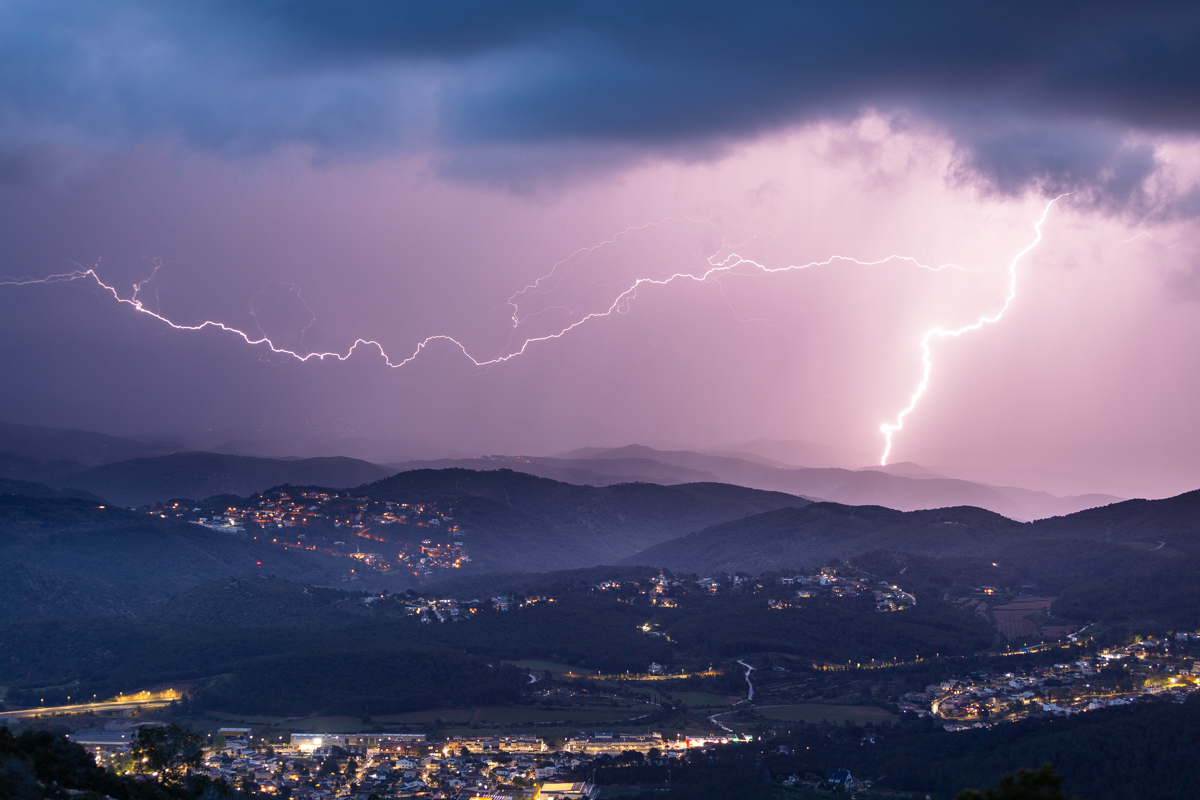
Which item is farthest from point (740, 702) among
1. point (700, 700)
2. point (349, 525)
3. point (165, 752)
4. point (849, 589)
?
point (349, 525)

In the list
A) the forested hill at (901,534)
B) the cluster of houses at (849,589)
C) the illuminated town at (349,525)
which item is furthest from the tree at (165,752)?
the illuminated town at (349,525)

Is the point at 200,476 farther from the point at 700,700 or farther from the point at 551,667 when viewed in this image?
the point at 700,700

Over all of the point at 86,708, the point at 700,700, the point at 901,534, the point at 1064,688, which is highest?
the point at 901,534

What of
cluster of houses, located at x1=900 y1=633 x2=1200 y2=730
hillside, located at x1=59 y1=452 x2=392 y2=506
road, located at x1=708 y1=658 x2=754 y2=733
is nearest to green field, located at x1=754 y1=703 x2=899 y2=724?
cluster of houses, located at x1=900 y1=633 x2=1200 y2=730

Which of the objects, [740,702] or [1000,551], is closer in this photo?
[740,702]

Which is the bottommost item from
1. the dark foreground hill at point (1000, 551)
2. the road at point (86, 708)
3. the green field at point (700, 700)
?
the road at point (86, 708)

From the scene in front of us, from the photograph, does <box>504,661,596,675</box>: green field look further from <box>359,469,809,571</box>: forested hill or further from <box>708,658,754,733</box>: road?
<box>359,469,809,571</box>: forested hill

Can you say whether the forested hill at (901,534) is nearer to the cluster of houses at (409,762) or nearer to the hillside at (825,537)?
the hillside at (825,537)
